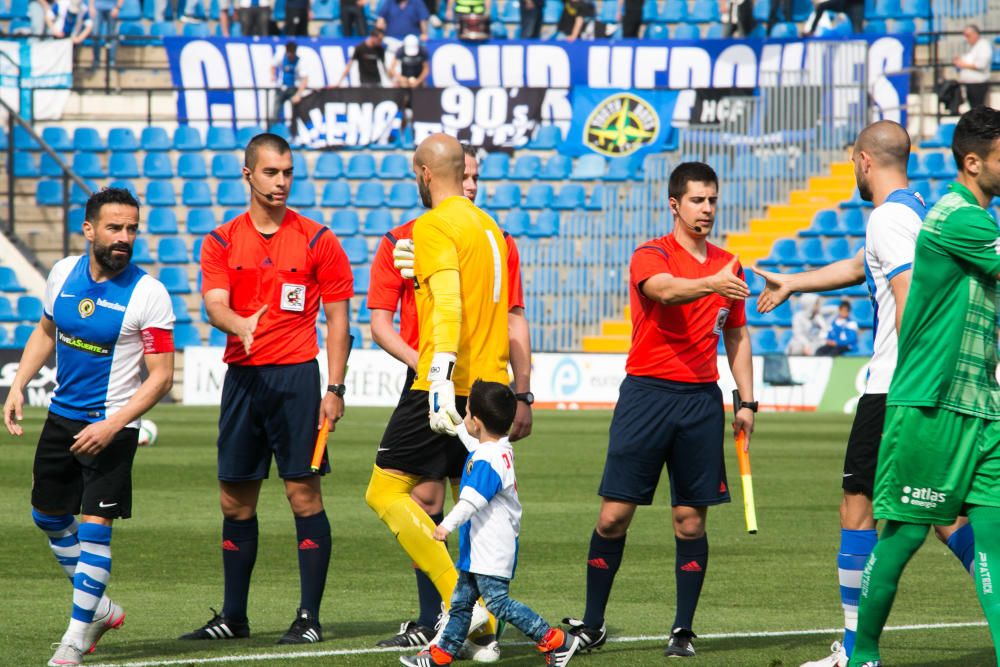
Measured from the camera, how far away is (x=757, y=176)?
29.8 meters

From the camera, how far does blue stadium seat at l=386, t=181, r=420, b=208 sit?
101 ft

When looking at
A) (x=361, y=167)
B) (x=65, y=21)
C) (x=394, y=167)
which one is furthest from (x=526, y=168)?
(x=65, y=21)

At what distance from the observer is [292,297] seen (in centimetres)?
766

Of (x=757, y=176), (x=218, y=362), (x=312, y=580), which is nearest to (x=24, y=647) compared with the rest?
(x=312, y=580)

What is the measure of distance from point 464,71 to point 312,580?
81.1 feet

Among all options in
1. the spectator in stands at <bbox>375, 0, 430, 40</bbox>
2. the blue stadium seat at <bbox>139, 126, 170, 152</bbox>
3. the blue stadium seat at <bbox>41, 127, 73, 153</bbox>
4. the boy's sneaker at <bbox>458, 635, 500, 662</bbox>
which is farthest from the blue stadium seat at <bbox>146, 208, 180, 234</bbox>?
the boy's sneaker at <bbox>458, 635, 500, 662</bbox>

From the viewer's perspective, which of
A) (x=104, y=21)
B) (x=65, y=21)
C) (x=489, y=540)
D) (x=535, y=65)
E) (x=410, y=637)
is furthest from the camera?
(x=104, y=21)

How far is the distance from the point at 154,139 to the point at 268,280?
24947 mm

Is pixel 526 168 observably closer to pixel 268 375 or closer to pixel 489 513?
pixel 268 375

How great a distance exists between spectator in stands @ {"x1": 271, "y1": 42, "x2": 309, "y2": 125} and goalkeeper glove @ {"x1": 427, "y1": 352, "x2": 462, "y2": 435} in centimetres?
2481

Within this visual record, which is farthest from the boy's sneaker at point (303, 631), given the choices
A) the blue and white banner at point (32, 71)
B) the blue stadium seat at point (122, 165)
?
the blue and white banner at point (32, 71)

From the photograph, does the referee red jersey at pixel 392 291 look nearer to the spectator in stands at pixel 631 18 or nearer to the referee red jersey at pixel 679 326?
the referee red jersey at pixel 679 326

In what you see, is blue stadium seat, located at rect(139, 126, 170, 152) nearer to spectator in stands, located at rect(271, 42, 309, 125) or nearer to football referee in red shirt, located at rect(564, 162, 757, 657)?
spectator in stands, located at rect(271, 42, 309, 125)

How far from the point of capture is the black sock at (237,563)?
7.51 meters
